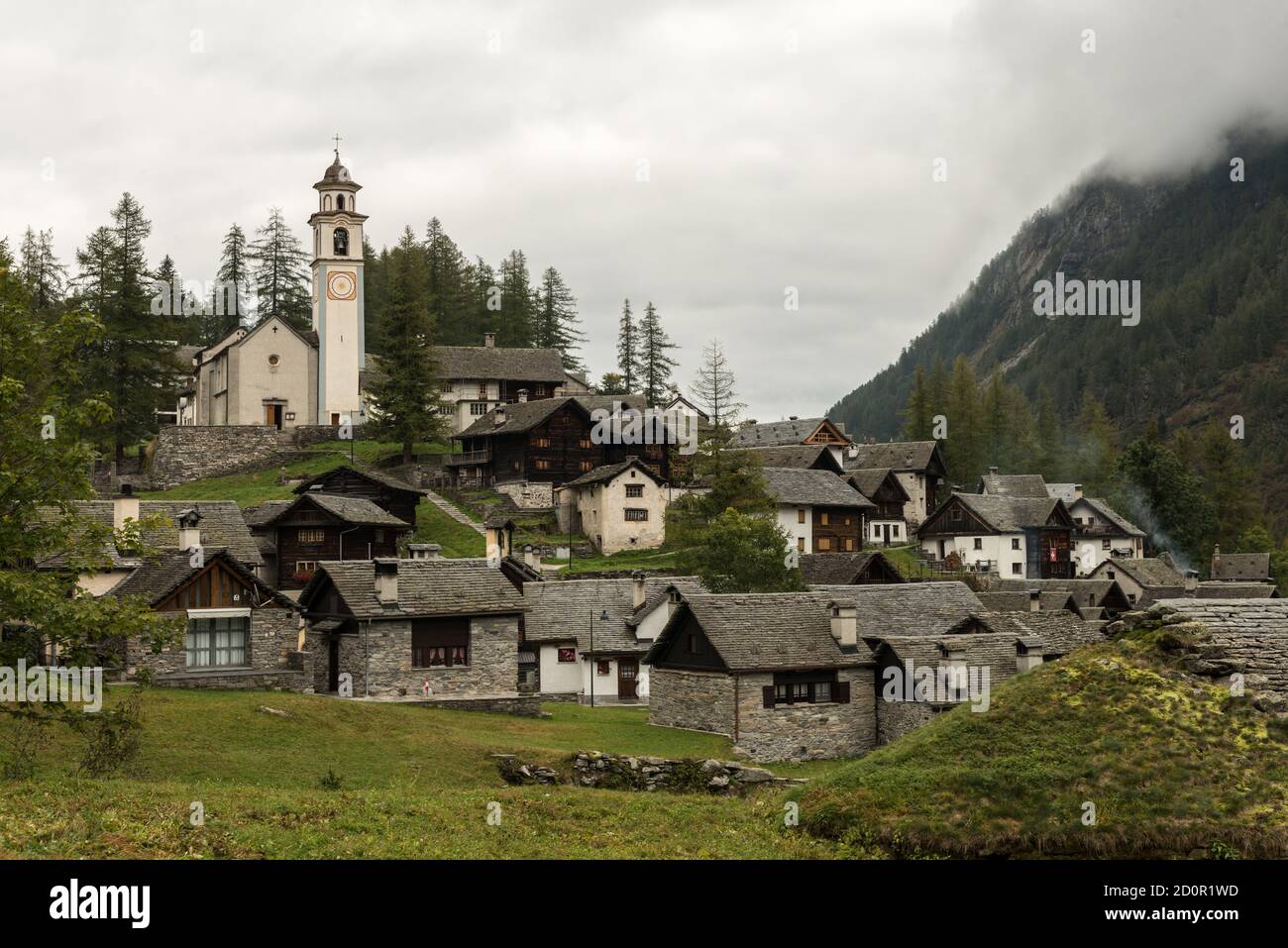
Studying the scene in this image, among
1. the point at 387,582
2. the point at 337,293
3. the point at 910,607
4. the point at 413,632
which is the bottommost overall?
the point at 413,632

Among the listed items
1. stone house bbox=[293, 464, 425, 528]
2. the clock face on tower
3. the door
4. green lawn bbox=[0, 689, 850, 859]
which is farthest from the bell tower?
green lawn bbox=[0, 689, 850, 859]

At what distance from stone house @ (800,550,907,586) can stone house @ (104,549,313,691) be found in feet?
104

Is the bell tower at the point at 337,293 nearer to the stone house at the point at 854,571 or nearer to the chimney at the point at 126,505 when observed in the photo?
the stone house at the point at 854,571

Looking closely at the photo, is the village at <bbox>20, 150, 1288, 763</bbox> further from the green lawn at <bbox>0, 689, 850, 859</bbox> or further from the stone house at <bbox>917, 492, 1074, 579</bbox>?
the green lawn at <bbox>0, 689, 850, 859</bbox>

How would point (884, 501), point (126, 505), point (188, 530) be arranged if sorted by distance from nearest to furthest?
point (126, 505) → point (188, 530) → point (884, 501)

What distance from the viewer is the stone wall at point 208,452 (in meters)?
86.2

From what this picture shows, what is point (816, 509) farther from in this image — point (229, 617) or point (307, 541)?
point (229, 617)

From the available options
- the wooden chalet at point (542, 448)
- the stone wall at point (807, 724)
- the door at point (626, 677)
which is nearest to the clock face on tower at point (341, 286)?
the wooden chalet at point (542, 448)

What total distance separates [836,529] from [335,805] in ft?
231

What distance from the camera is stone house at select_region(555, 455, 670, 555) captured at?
80.5m

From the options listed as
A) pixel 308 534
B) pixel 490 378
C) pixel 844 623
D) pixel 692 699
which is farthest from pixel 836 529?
pixel 692 699

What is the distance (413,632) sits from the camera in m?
42.9
